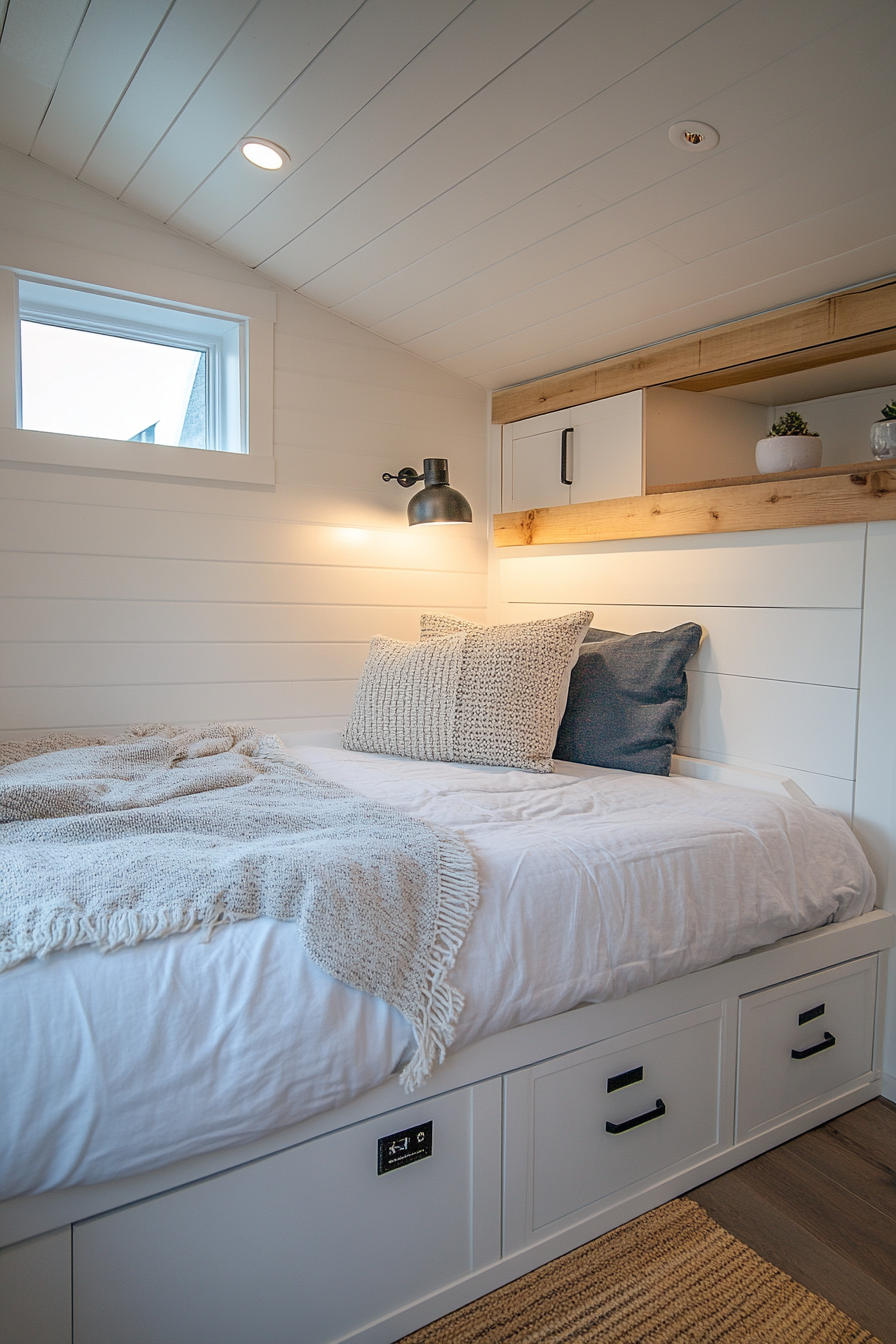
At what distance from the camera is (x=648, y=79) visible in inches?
58.6

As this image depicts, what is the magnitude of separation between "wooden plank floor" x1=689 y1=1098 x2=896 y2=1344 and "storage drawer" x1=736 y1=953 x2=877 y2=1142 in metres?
0.07

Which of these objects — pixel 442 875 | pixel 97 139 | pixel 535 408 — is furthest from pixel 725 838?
pixel 97 139

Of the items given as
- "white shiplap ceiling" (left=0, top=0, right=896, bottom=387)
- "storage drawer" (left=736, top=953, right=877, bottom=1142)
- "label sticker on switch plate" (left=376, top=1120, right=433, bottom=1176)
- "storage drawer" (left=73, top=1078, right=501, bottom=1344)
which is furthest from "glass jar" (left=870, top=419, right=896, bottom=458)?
"label sticker on switch plate" (left=376, top=1120, right=433, bottom=1176)

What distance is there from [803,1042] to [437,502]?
1.72 metres

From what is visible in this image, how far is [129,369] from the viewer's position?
245 cm

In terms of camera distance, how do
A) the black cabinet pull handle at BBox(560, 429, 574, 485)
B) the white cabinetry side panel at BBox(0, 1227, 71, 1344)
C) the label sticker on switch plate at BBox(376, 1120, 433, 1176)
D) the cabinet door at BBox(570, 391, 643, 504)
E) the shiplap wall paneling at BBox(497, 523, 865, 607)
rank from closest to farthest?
the white cabinetry side panel at BBox(0, 1227, 71, 1344) < the label sticker on switch plate at BBox(376, 1120, 433, 1176) < the shiplap wall paneling at BBox(497, 523, 865, 607) < the cabinet door at BBox(570, 391, 643, 504) < the black cabinet pull handle at BBox(560, 429, 574, 485)

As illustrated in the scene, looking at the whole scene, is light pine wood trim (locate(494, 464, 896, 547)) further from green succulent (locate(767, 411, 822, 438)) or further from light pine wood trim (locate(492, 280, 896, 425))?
light pine wood trim (locate(492, 280, 896, 425))

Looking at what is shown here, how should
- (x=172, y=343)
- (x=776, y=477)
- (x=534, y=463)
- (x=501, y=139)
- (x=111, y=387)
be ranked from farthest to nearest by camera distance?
(x=534, y=463) < (x=172, y=343) < (x=111, y=387) < (x=776, y=477) < (x=501, y=139)

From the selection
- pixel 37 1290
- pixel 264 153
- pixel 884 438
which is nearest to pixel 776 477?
pixel 884 438

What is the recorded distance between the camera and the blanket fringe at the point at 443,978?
1183 millimetres

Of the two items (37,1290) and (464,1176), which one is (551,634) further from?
(37,1290)

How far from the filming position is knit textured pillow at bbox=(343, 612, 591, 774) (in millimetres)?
2191

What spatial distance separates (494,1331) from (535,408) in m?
2.44

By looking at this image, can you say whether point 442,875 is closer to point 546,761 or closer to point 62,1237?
point 62,1237
